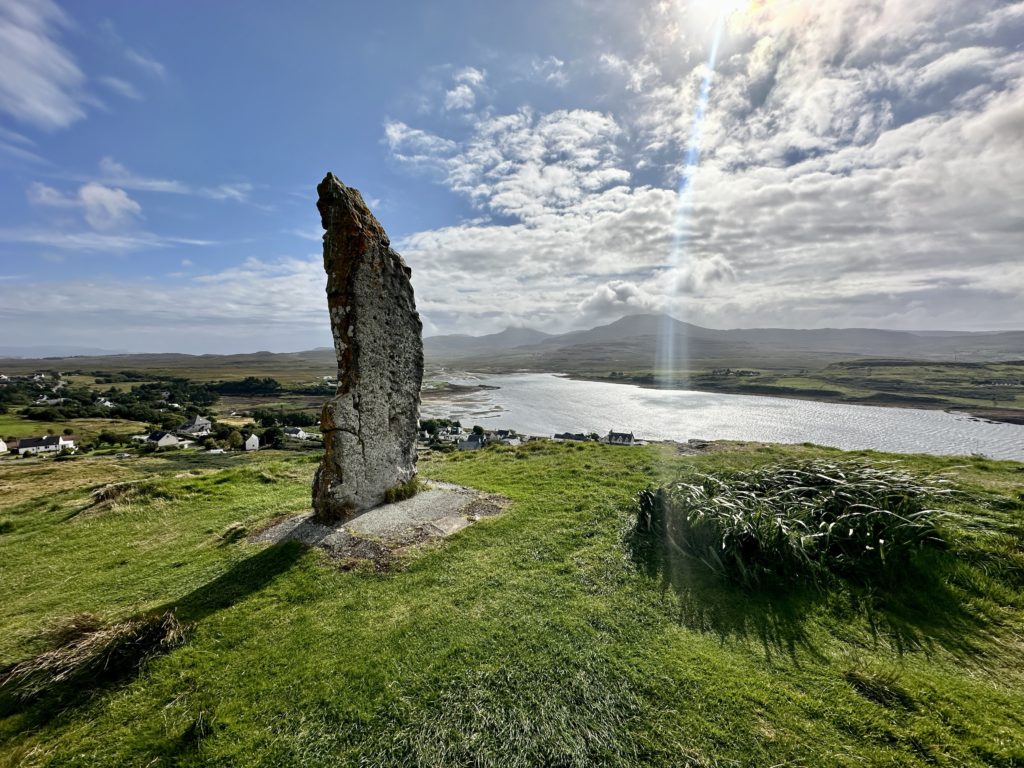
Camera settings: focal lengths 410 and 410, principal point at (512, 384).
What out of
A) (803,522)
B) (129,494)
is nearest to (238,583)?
(129,494)

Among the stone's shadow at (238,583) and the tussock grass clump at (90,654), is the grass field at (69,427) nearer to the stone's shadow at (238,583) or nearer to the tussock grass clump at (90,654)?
the stone's shadow at (238,583)

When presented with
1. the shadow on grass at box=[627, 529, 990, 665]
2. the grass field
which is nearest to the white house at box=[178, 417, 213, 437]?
the grass field

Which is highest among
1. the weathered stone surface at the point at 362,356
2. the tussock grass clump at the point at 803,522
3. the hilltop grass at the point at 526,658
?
the weathered stone surface at the point at 362,356

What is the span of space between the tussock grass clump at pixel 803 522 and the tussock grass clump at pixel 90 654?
7.58m

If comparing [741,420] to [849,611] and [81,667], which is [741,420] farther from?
[81,667]

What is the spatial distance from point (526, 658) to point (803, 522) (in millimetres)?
5229

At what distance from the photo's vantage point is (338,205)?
9.02 metres

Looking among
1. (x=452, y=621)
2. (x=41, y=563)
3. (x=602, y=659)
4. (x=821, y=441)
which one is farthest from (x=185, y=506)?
(x=821, y=441)

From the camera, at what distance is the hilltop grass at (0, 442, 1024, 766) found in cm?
385

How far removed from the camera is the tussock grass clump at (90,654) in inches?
184

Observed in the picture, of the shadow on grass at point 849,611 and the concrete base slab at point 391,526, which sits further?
the concrete base slab at point 391,526

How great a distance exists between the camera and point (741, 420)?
5434 centimetres

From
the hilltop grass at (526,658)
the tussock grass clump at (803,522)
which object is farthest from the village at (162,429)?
the hilltop grass at (526,658)

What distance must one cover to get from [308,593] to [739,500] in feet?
25.1
